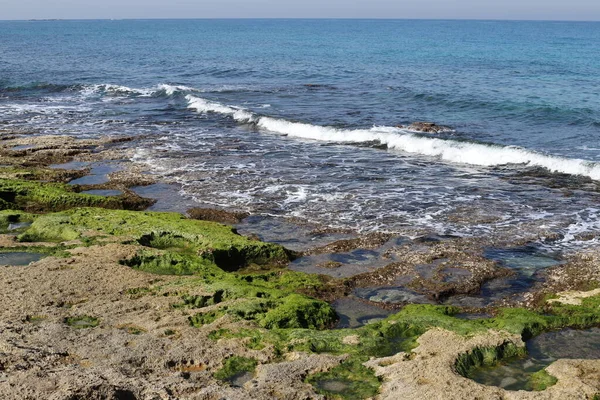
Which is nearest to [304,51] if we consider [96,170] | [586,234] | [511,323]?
[96,170]

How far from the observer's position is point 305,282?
485 inches

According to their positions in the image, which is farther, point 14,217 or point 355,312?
point 14,217

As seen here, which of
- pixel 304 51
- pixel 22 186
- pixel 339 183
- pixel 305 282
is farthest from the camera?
pixel 304 51

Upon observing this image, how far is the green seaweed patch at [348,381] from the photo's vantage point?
8.20 metres

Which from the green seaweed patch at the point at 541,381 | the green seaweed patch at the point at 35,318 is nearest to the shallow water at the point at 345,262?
the green seaweed patch at the point at 541,381

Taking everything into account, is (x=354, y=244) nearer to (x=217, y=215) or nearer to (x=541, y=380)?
(x=217, y=215)

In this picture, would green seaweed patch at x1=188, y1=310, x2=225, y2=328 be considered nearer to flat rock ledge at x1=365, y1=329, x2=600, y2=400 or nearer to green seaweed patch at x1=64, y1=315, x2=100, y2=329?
green seaweed patch at x1=64, y1=315, x2=100, y2=329

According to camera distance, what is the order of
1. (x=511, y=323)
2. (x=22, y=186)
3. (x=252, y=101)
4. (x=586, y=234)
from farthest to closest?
(x=252, y=101)
(x=22, y=186)
(x=586, y=234)
(x=511, y=323)

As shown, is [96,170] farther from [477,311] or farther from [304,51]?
[304,51]

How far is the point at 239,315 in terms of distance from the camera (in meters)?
10.4

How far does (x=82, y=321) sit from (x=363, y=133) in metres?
20.9

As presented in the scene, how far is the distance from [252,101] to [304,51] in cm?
4488

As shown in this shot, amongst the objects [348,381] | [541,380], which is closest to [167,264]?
[348,381]

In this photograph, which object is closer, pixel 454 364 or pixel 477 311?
pixel 454 364
